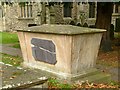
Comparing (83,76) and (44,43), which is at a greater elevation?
(44,43)

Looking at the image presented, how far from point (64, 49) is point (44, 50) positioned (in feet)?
2.81

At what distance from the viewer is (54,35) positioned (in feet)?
23.5

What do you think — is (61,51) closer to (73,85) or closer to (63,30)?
(63,30)

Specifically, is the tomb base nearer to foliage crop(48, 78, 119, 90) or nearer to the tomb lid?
foliage crop(48, 78, 119, 90)

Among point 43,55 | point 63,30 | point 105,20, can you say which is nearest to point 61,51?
point 63,30

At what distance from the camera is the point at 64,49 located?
6984 millimetres

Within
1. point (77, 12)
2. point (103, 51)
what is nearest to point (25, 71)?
point (103, 51)

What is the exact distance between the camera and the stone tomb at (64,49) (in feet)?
22.6

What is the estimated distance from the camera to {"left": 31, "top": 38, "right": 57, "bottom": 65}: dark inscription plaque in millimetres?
7355

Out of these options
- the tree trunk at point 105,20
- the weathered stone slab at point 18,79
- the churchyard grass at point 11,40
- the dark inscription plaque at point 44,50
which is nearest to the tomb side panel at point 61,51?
Answer: the dark inscription plaque at point 44,50

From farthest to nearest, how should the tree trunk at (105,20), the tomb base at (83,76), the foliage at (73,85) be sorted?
the tree trunk at (105,20)
the tomb base at (83,76)
the foliage at (73,85)

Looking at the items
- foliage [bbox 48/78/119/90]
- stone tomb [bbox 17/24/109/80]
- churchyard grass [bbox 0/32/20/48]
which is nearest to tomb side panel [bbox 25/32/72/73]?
stone tomb [bbox 17/24/109/80]

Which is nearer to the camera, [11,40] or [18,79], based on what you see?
[18,79]

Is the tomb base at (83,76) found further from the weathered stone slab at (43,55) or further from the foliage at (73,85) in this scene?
the weathered stone slab at (43,55)
